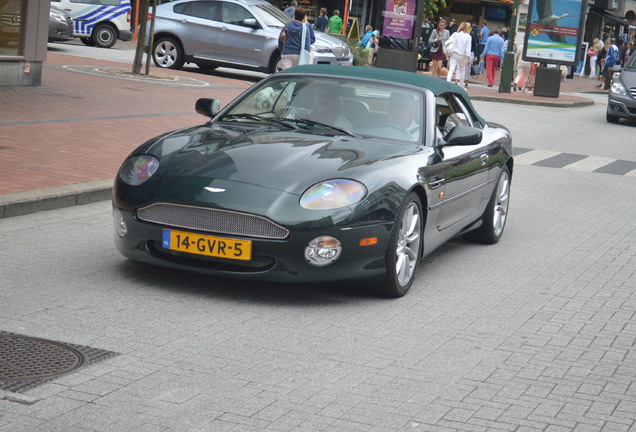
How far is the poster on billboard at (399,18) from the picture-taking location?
2695 cm

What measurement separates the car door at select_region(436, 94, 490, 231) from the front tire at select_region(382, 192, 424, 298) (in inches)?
19.0

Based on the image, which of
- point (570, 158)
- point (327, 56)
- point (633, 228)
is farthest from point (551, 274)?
point (327, 56)

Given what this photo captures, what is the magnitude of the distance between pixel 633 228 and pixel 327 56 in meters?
15.2

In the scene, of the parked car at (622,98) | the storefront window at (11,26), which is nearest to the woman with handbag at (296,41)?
the storefront window at (11,26)

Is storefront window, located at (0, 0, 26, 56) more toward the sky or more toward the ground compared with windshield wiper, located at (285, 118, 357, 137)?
more toward the sky

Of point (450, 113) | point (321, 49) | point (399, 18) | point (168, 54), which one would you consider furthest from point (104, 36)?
point (450, 113)

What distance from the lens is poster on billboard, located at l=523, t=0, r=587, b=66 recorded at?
1150 inches

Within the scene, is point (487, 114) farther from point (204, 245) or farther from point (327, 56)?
point (204, 245)

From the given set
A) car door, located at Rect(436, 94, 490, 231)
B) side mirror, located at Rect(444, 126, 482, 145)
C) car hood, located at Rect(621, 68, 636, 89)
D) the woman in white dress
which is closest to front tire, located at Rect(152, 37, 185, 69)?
the woman in white dress

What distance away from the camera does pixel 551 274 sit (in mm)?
7668

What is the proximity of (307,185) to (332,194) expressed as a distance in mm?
151

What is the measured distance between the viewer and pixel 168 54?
2462cm

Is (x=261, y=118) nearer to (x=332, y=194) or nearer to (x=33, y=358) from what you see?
(x=332, y=194)

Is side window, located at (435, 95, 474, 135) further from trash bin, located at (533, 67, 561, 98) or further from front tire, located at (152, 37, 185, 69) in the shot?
trash bin, located at (533, 67, 561, 98)
